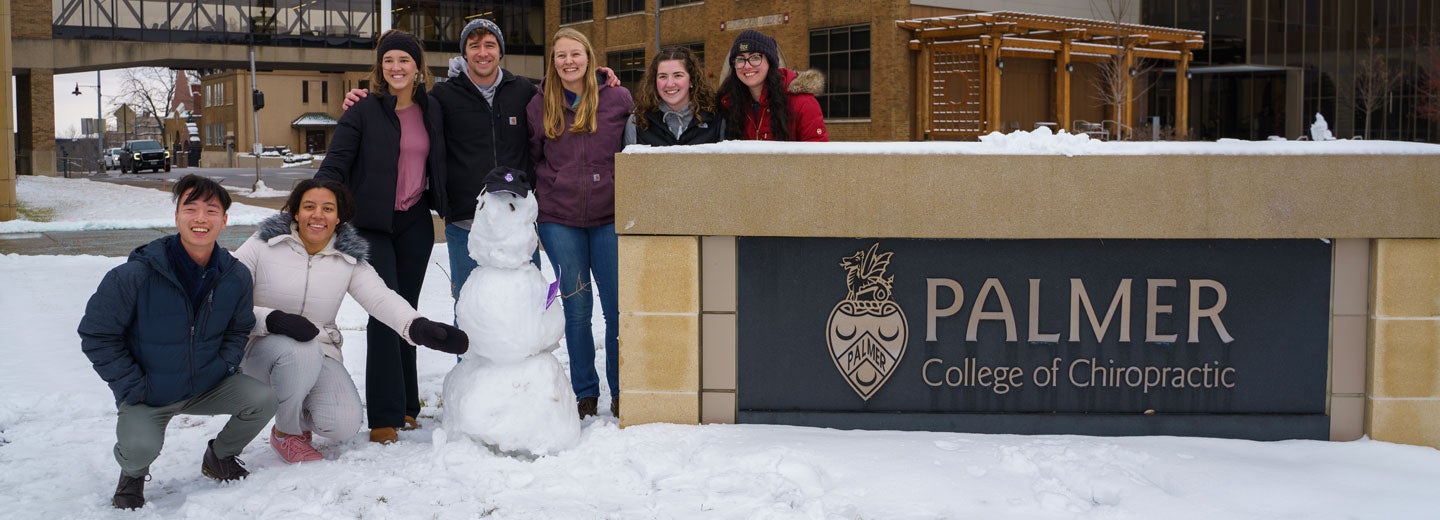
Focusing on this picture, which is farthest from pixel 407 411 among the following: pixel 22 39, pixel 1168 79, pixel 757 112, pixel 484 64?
pixel 22 39

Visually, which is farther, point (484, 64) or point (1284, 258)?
point (484, 64)

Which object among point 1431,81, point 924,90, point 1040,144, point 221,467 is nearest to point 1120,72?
point 924,90

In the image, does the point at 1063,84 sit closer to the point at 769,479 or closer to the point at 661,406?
the point at 661,406

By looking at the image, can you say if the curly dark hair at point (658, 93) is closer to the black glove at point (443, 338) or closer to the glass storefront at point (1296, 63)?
the black glove at point (443, 338)

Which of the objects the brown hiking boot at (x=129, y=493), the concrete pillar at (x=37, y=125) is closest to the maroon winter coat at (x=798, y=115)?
the brown hiking boot at (x=129, y=493)

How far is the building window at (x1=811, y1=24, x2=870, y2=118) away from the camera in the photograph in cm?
3262

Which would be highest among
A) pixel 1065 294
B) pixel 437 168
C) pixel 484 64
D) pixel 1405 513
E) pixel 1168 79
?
pixel 1168 79

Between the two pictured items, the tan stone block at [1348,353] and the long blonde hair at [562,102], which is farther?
the long blonde hair at [562,102]

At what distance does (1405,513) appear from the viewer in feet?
13.4

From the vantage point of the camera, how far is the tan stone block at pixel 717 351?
495cm

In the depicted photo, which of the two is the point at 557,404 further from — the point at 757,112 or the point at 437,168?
the point at 757,112

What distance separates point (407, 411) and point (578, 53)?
6.26ft

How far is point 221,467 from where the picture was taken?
4664 millimetres

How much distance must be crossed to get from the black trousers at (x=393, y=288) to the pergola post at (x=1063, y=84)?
28.2m
